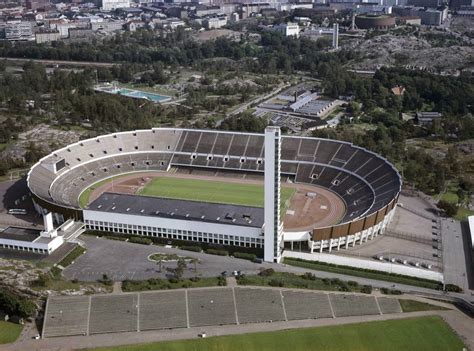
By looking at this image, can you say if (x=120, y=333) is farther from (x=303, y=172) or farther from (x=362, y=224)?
(x=303, y=172)

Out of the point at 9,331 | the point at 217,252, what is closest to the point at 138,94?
the point at 217,252

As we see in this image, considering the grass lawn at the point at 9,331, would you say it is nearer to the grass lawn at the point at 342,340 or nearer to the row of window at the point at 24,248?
the grass lawn at the point at 342,340

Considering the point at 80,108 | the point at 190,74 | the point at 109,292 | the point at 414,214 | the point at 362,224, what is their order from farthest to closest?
the point at 190,74 < the point at 80,108 < the point at 414,214 < the point at 362,224 < the point at 109,292

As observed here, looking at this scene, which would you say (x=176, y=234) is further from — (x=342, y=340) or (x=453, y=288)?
(x=453, y=288)

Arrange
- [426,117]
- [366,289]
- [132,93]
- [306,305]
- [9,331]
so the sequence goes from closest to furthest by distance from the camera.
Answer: [9,331] → [306,305] → [366,289] → [426,117] → [132,93]

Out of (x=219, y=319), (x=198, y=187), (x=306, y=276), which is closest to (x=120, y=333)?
(x=219, y=319)

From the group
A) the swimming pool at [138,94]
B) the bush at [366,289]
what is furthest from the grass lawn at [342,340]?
the swimming pool at [138,94]

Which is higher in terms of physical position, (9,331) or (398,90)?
(398,90)
